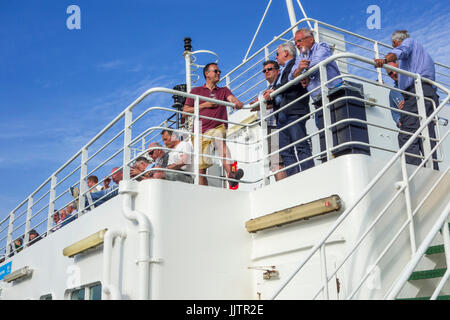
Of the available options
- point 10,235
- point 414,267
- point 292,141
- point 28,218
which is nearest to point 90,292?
point 292,141

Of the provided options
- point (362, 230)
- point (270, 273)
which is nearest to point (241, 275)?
point (270, 273)

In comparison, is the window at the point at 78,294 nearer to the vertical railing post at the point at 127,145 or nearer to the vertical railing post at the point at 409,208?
the vertical railing post at the point at 127,145

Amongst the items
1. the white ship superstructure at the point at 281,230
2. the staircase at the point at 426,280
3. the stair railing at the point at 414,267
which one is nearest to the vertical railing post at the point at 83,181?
the white ship superstructure at the point at 281,230

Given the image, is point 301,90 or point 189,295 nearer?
point 189,295

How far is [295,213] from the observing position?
4910 millimetres

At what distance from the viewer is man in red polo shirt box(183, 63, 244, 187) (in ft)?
19.8

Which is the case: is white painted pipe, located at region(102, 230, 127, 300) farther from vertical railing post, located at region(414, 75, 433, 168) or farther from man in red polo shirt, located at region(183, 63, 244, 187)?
vertical railing post, located at region(414, 75, 433, 168)

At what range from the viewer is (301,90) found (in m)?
5.78

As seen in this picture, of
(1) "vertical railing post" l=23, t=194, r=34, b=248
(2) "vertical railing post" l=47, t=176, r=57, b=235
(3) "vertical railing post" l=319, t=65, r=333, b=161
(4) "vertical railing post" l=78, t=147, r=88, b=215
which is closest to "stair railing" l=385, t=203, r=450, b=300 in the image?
(3) "vertical railing post" l=319, t=65, r=333, b=161

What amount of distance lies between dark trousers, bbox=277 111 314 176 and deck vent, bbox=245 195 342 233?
2.14 feet

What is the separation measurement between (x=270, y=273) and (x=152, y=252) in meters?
1.15

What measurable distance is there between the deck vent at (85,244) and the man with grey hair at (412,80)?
10.6ft

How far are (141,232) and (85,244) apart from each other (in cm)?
123
